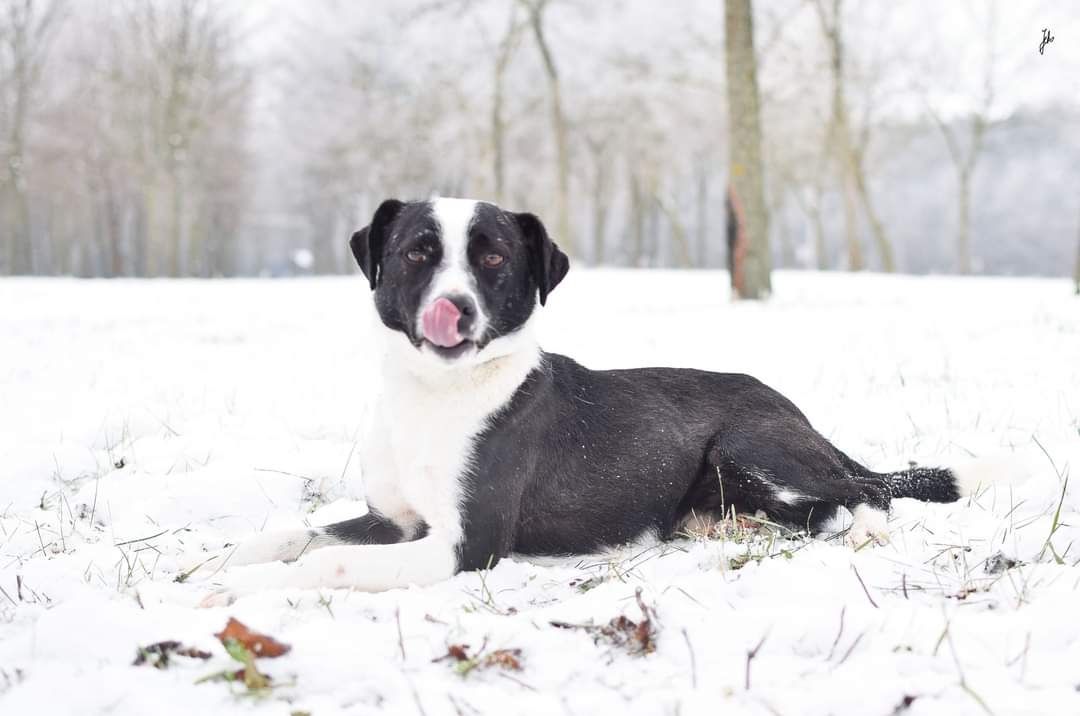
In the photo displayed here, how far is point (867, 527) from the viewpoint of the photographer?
3.34 metres

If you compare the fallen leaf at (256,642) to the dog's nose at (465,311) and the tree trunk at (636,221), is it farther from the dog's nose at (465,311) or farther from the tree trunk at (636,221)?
the tree trunk at (636,221)

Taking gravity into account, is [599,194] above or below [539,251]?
above

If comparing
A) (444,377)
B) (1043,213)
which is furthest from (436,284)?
(1043,213)

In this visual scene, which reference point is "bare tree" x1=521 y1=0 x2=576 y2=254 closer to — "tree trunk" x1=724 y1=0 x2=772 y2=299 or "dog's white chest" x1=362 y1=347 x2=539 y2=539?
"tree trunk" x1=724 y1=0 x2=772 y2=299

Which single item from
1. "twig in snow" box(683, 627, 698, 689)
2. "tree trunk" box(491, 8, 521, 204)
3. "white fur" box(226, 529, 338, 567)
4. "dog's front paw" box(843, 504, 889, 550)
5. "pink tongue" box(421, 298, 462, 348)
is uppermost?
"tree trunk" box(491, 8, 521, 204)

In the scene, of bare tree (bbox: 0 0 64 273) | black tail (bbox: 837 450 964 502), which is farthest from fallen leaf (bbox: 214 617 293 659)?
bare tree (bbox: 0 0 64 273)

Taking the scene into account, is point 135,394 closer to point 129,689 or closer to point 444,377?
point 444,377

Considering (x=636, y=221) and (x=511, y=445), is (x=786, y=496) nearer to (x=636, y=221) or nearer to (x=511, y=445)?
(x=511, y=445)

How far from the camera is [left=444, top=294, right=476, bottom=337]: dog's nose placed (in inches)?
121

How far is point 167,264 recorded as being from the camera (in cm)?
2911

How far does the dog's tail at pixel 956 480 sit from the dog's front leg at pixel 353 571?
6.88ft

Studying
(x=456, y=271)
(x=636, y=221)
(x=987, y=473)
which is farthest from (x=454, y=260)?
(x=636, y=221)

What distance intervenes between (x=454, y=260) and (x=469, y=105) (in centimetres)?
2771

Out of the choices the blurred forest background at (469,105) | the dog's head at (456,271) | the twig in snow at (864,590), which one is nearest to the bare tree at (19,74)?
the blurred forest background at (469,105)
